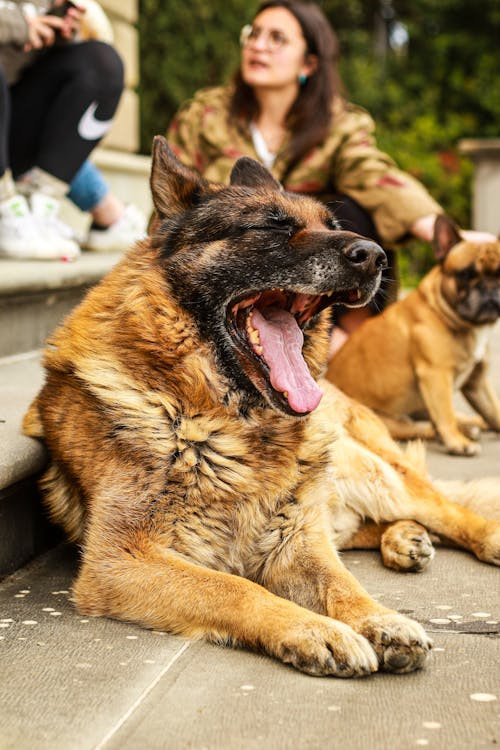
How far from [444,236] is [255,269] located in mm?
2449

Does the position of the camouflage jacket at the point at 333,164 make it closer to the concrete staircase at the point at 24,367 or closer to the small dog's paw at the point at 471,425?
the concrete staircase at the point at 24,367

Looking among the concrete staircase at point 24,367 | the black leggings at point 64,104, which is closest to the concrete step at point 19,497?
the concrete staircase at point 24,367

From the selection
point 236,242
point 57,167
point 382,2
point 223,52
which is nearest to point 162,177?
point 236,242

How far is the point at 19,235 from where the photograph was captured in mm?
4207

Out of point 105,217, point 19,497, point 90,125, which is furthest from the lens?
point 105,217

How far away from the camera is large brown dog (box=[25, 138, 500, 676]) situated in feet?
7.43

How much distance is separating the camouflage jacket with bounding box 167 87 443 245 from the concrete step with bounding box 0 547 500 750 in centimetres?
289

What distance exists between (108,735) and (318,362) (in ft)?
4.15

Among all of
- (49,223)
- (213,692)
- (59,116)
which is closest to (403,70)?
(59,116)

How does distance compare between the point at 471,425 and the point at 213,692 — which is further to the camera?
the point at 471,425

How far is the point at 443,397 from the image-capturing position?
14.8 feet

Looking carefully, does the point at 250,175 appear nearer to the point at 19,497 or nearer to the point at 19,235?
the point at 19,497

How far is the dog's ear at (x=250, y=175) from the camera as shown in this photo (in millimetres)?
2781

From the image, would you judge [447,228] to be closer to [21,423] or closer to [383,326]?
[383,326]
